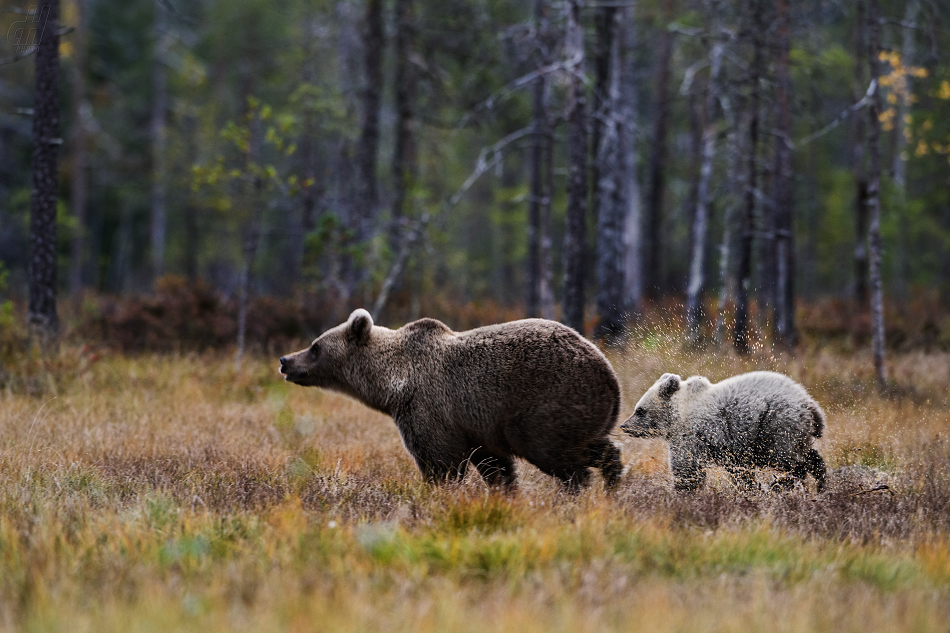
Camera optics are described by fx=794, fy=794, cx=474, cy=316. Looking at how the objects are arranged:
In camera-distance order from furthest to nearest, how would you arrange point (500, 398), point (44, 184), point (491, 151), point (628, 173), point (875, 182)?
point (628, 173) → point (491, 151) → point (875, 182) → point (44, 184) → point (500, 398)

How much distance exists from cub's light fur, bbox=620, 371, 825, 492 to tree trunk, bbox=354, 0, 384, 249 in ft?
34.3

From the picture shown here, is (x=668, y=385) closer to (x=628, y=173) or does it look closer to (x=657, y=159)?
(x=628, y=173)

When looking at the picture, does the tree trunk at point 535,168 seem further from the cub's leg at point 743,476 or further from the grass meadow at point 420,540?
the cub's leg at point 743,476

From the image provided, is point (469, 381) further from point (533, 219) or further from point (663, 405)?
point (533, 219)

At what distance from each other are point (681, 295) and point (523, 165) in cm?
2341

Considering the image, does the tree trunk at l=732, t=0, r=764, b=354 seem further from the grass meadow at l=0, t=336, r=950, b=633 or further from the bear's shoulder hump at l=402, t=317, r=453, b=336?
the bear's shoulder hump at l=402, t=317, r=453, b=336

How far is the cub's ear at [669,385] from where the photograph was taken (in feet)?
21.5

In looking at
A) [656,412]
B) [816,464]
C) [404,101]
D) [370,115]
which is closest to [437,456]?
[656,412]

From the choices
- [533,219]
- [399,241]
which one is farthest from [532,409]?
[533,219]

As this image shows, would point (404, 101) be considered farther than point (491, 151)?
Yes

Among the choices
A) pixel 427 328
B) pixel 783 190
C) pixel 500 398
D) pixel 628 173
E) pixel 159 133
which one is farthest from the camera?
pixel 159 133

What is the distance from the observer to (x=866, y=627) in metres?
3.45

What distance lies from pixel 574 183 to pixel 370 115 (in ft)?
19.2

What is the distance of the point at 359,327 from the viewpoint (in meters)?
6.68
